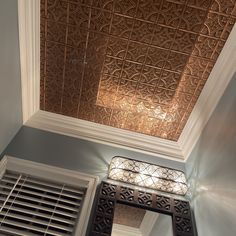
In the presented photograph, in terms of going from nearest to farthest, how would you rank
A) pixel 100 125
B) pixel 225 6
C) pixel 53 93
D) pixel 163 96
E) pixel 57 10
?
pixel 225 6 → pixel 57 10 → pixel 163 96 → pixel 53 93 → pixel 100 125

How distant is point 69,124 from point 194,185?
1.01 metres

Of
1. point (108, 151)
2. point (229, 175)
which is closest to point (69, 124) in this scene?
point (108, 151)

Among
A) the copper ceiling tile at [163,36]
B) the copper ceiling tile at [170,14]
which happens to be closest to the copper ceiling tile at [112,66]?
the copper ceiling tile at [163,36]

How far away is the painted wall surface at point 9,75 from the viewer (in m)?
1.35

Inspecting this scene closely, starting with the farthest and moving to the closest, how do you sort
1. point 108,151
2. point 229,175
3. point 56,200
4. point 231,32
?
1. point 108,151
2. point 56,200
3. point 231,32
4. point 229,175

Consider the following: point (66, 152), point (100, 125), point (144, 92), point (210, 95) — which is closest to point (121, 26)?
point (144, 92)

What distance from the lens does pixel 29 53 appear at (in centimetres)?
168

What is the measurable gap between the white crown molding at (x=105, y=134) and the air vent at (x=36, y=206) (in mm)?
421

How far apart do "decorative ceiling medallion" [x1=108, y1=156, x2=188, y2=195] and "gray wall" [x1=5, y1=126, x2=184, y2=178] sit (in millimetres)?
100

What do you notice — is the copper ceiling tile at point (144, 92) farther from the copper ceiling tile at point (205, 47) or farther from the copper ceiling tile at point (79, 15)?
the copper ceiling tile at point (79, 15)

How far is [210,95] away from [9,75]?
1.24m

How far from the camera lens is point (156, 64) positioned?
1667mm

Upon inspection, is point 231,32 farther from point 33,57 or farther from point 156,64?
point 33,57

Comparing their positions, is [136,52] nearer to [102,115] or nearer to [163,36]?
[163,36]
